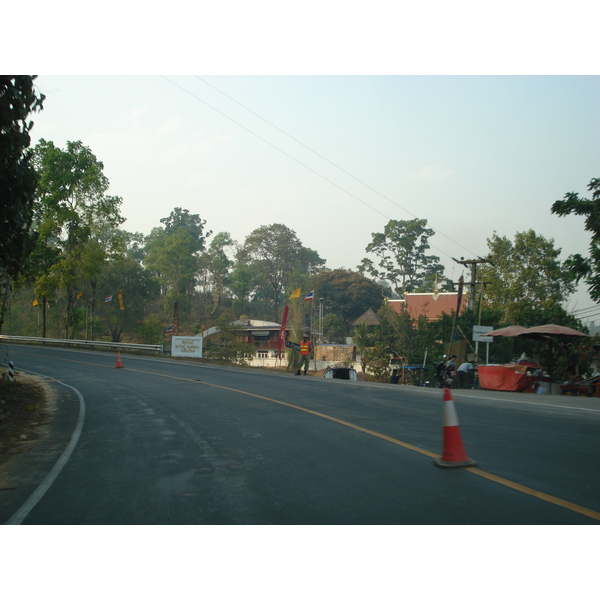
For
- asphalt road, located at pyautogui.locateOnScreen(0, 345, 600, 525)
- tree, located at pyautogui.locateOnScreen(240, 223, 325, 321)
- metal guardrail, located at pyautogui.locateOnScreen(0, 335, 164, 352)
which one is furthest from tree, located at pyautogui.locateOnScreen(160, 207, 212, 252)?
asphalt road, located at pyautogui.locateOnScreen(0, 345, 600, 525)

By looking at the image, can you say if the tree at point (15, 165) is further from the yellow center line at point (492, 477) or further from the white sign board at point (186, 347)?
the white sign board at point (186, 347)

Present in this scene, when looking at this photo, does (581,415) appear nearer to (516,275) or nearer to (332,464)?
(332,464)

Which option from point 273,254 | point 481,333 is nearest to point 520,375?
point 481,333

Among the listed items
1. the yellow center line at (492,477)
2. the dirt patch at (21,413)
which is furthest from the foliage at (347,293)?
the yellow center line at (492,477)

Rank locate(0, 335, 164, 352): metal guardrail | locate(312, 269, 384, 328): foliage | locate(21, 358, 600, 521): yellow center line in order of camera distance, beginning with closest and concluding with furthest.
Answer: locate(21, 358, 600, 521): yellow center line < locate(0, 335, 164, 352): metal guardrail < locate(312, 269, 384, 328): foliage

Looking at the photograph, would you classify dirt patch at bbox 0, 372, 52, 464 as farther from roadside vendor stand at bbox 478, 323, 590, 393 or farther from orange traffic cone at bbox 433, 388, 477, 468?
roadside vendor stand at bbox 478, 323, 590, 393

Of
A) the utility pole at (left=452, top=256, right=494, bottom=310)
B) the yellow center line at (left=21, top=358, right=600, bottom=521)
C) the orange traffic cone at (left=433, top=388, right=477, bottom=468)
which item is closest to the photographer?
the yellow center line at (left=21, top=358, right=600, bottom=521)

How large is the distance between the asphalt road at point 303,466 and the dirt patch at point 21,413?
0.41 meters

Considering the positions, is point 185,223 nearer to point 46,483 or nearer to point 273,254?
point 273,254

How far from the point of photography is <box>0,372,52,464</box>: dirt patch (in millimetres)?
10477

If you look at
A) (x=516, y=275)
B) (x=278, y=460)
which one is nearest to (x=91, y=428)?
(x=278, y=460)

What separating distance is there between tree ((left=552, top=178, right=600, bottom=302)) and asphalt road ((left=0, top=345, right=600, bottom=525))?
32.7 feet

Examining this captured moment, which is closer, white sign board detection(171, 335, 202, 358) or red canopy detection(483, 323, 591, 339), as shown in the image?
red canopy detection(483, 323, 591, 339)

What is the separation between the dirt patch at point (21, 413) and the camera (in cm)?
1048
